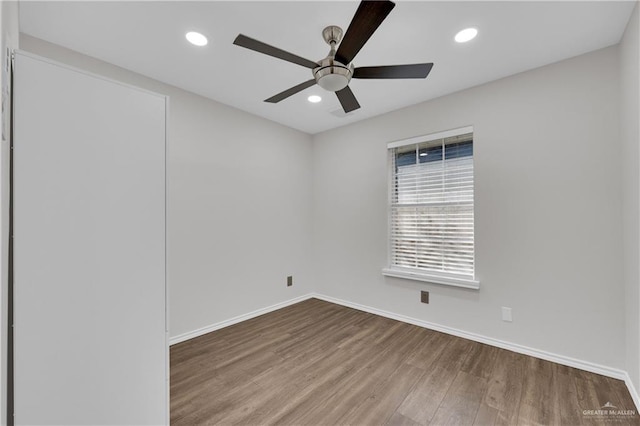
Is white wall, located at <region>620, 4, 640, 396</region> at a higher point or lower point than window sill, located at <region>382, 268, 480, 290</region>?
higher

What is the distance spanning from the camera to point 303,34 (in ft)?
6.91

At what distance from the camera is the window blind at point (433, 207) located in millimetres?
3064

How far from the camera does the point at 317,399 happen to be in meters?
1.99

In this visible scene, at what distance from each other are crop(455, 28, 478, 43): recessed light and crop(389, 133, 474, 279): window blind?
1.11 metres

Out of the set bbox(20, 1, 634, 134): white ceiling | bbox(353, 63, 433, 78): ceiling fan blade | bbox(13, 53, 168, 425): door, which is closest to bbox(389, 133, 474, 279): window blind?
bbox(20, 1, 634, 134): white ceiling

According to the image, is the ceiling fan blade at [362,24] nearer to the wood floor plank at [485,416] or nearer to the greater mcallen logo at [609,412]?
the wood floor plank at [485,416]

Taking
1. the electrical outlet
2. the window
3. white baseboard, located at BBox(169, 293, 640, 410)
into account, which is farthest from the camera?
the window

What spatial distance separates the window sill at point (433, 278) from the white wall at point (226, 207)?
1.41 m

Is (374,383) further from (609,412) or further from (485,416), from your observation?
(609,412)

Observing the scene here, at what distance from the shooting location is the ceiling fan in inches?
56.0

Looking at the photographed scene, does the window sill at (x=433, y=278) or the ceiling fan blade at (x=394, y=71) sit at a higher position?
the ceiling fan blade at (x=394, y=71)

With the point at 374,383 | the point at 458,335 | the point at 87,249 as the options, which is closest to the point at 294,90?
the point at 87,249

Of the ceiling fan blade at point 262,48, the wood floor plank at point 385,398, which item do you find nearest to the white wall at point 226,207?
the ceiling fan blade at point 262,48

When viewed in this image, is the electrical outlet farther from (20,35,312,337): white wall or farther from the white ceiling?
(20,35,312,337): white wall
